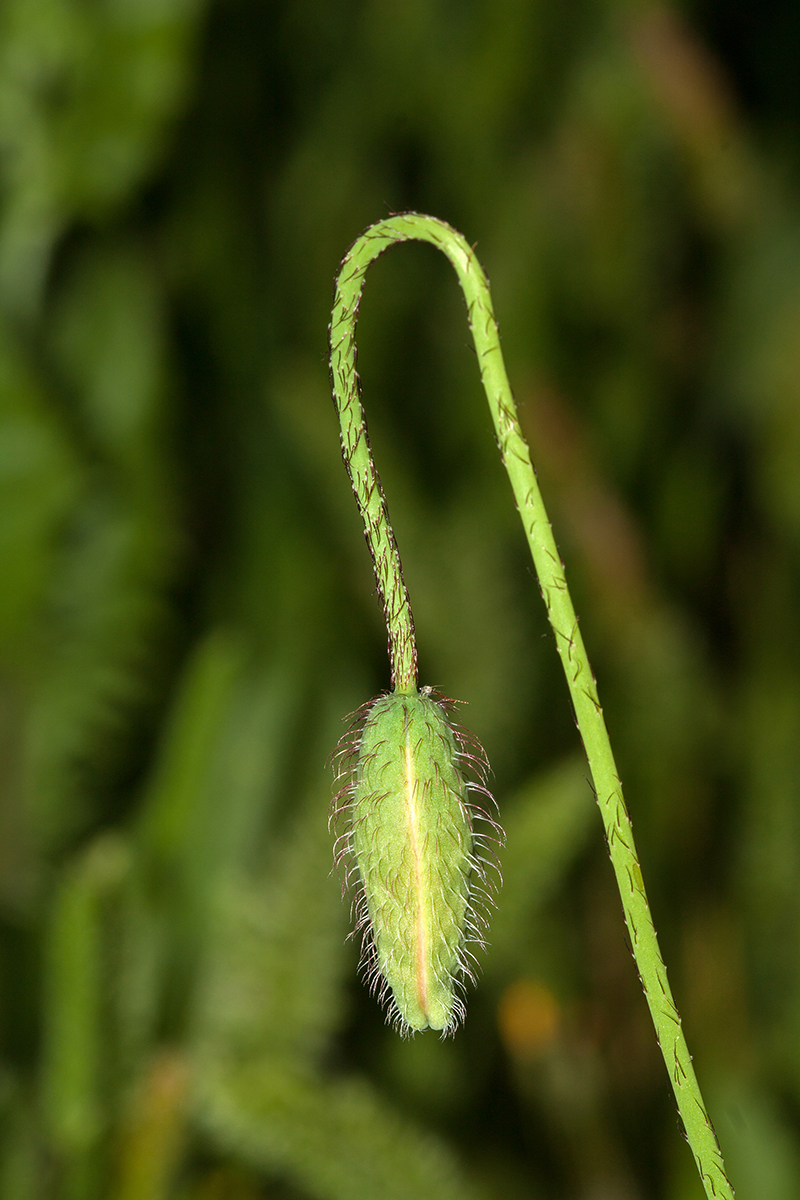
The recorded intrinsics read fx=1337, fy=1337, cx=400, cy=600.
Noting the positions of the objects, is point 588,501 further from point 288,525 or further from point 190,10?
point 190,10

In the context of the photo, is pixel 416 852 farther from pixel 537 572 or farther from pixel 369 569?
pixel 369 569

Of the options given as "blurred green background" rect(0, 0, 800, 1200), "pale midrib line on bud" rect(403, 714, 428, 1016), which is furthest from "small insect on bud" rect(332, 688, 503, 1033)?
"blurred green background" rect(0, 0, 800, 1200)

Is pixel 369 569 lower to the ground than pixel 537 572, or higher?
higher

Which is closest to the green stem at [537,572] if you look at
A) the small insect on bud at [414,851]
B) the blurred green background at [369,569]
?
the small insect on bud at [414,851]

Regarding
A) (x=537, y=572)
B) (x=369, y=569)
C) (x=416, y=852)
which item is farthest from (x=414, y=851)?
(x=369, y=569)

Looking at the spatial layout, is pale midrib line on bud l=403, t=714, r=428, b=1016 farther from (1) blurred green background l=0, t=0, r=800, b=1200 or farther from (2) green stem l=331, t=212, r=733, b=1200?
(1) blurred green background l=0, t=0, r=800, b=1200

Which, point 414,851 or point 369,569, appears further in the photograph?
point 369,569

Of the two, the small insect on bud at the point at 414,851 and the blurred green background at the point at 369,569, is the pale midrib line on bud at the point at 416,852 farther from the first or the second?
the blurred green background at the point at 369,569
